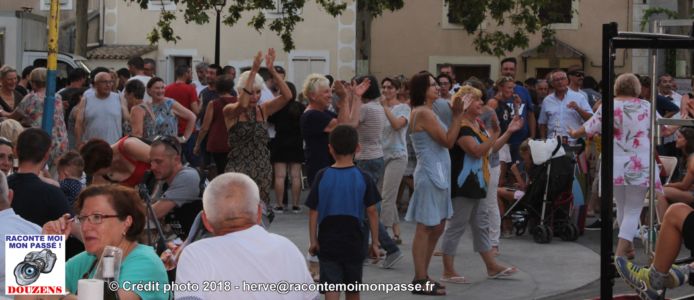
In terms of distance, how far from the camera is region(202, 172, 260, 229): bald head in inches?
238

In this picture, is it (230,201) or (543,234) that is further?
(543,234)

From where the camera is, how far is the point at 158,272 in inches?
244

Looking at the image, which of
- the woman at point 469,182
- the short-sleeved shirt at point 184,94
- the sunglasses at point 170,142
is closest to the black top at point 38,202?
the sunglasses at point 170,142

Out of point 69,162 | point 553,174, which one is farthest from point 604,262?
point 553,174

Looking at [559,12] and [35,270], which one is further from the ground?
[559,12]

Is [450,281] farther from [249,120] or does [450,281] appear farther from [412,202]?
[249,120]

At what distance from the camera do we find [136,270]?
241 inches

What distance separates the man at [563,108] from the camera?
1830cm

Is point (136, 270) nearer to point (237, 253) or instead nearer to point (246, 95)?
point (237, 253)

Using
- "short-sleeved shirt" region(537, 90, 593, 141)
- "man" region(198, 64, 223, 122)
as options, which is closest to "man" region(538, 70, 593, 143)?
"short-sleeved shirt" region(537, 90, 593, 141)

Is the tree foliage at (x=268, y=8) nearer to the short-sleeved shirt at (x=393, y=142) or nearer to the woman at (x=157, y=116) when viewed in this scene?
the woman at (x=157, y=116)

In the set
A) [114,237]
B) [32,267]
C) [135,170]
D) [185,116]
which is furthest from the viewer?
[185,116]

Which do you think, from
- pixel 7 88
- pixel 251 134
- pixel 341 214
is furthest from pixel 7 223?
pixel 7 88

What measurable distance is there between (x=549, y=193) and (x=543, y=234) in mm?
460
